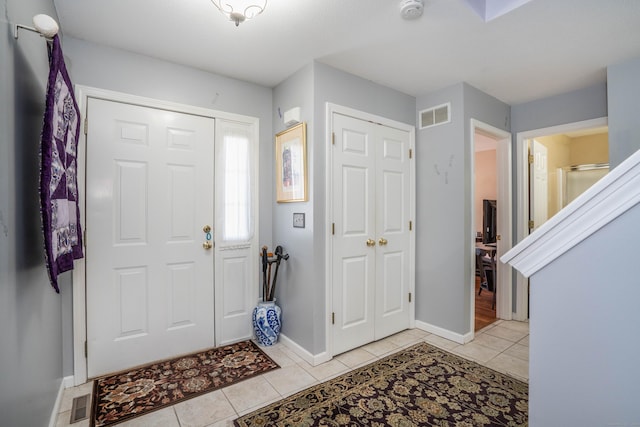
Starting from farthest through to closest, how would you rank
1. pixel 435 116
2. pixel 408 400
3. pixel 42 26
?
pixel 435 116 → pixel 408 400 → pixel 42 26

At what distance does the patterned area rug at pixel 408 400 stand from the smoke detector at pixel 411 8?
8.18 feet

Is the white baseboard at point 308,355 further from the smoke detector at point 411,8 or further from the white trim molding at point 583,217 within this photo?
the smoke detector at point 411,8

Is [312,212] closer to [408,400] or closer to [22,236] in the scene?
[408,400]

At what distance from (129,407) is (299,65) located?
2.79 m

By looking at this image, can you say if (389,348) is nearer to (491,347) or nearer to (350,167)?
(491,347)

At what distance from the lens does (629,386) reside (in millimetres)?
874

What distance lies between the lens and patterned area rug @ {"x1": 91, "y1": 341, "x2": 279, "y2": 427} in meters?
1.92

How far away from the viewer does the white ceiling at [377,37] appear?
73.2 inches

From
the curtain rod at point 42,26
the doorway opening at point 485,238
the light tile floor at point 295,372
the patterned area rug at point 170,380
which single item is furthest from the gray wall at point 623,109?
the curtain rod at point 42,26

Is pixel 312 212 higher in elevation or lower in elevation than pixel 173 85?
lower

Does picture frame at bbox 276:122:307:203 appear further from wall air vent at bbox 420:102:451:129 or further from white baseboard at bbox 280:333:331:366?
wall air vent at bbox 420:102:451:129

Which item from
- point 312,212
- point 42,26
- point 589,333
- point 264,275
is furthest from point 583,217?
point 264,275

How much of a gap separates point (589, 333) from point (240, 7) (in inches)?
82.1

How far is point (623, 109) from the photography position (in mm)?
2535
